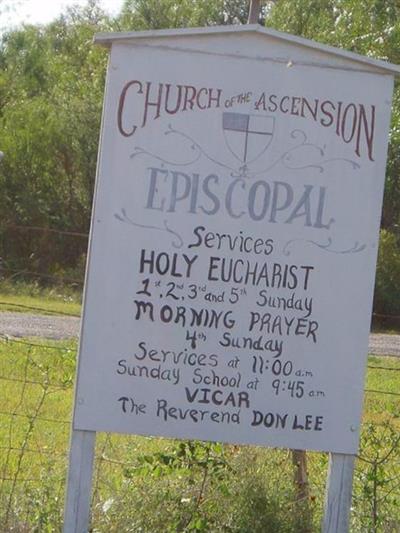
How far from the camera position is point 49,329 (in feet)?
61.6

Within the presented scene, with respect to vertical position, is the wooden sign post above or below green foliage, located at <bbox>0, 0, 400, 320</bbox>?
below

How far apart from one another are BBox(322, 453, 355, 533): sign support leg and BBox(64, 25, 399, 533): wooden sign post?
5.5 inches

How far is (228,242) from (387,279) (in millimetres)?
20804

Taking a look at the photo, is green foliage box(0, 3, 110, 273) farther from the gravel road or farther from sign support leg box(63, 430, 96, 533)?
sign support leg box(63, 430, 96, 533)

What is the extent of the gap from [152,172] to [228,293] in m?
0.62

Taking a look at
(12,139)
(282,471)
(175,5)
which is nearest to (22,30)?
(175,5)

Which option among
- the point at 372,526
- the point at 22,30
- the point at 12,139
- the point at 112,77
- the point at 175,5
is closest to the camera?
the point at 112,77

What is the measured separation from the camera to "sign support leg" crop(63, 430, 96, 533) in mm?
5188

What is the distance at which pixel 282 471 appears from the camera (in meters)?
5.92

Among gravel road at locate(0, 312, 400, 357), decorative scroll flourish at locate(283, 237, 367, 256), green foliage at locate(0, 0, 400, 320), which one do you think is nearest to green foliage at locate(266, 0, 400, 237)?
green foliage at locate(0, 0, 400, 320)

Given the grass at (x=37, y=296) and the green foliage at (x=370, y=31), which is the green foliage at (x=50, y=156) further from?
the green foliage at (x=370, y=31)

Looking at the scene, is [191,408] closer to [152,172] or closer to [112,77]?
[152,172]

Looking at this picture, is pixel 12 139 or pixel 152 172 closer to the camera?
pixel 152 172

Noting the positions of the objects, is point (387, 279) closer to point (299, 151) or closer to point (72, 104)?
point (72, 104)
